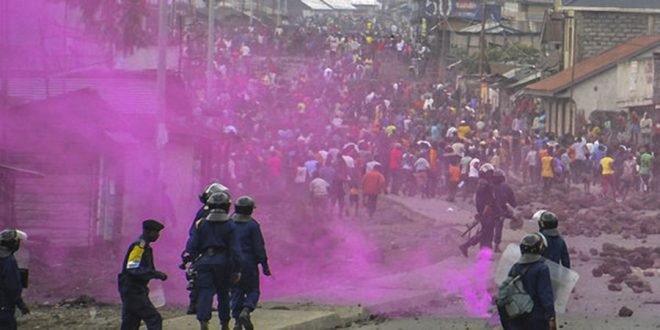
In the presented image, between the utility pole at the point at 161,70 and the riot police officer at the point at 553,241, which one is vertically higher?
the utility pole at the point at 161,70

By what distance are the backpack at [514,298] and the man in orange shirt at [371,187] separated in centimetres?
1728

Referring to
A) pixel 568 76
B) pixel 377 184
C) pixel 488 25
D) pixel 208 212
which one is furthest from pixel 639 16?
pixel 208 212

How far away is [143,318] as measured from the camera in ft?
39.3

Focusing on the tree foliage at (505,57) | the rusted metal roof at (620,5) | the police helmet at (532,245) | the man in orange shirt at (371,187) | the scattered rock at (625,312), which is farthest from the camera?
the tree foliage at (505,57)

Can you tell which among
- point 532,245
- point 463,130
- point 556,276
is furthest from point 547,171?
point 532,245

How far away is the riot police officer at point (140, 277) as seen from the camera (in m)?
12.0

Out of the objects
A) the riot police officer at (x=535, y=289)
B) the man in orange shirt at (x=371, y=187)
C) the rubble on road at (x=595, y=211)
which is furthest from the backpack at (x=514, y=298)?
the man in orange shirt at (x=371, y=187)

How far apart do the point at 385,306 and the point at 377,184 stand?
1178cm

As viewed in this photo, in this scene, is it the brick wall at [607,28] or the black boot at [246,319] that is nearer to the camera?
the black boot at [246,319]

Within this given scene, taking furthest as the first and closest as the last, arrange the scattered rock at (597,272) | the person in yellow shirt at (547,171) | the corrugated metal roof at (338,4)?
the corrugated metal roof at (338,4) → the person in yellow shirt at (547,171) → the scattered rock at (597,272)

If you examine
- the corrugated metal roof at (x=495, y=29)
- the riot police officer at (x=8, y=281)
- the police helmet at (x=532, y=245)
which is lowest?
the riot police officer at (x=8, y=281)

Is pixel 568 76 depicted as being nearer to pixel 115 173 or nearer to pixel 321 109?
pixel 321 109

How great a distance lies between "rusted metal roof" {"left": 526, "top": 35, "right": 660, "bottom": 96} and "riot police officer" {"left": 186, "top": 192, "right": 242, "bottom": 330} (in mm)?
33436

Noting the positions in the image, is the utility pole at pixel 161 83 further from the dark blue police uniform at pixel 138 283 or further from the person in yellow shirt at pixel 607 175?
the person in yellow shirt at pixel 607 175
